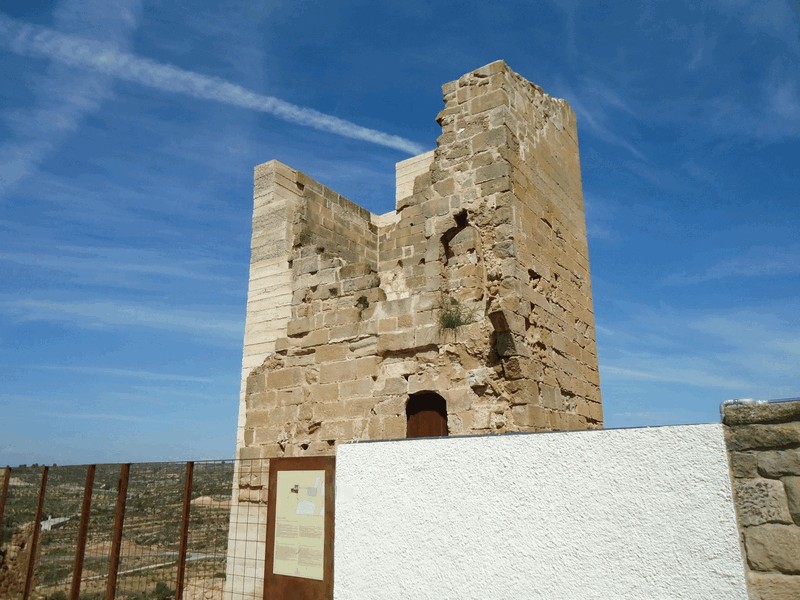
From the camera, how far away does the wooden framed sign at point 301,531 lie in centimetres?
408

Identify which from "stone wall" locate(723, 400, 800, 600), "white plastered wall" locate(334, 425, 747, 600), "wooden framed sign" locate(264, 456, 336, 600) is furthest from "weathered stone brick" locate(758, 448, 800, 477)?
"wooden framed sign" locate(264, 456, 336, 600)

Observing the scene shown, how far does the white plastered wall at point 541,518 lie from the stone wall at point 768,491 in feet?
0.21

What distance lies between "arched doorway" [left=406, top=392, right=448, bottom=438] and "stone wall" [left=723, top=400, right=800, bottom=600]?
359cm

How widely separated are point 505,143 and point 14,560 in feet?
35.7

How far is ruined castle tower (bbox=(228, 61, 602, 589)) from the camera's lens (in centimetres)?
628

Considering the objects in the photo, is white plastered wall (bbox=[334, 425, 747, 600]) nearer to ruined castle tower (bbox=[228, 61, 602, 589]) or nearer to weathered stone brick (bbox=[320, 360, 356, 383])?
ruined castle tower (bbox=[228, 61, 602, 589])

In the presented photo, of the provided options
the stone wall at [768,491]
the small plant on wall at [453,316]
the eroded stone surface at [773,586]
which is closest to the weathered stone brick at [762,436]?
the stone wall at [768,491]

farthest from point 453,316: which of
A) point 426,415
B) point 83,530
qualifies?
point 83,530

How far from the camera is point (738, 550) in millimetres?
2826

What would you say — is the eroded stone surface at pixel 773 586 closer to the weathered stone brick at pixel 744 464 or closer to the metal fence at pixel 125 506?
the weathered stone brick at pixel 744 464

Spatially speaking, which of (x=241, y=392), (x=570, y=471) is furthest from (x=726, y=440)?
(x=241, y=392)

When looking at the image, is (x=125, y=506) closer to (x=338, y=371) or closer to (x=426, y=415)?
(x=338, y=371)

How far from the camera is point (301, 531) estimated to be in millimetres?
4258

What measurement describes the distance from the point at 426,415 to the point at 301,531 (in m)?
2.44
